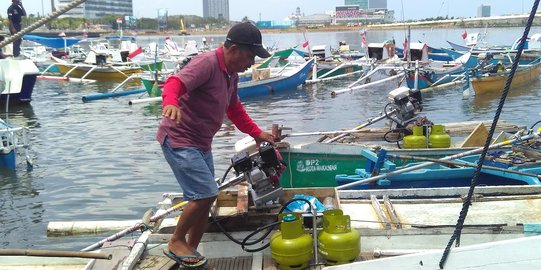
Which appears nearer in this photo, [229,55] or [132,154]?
[229,55]

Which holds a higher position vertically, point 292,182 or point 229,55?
point 229,55

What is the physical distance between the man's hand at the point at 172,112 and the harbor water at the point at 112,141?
424cm

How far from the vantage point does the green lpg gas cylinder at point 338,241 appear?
13.4ft

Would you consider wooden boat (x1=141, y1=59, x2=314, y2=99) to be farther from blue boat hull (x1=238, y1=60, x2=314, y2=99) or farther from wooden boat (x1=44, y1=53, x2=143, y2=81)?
wooden boat (x1=44, y1=53, x2=143, y2=81)

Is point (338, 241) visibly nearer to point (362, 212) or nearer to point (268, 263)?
point (268, 263)

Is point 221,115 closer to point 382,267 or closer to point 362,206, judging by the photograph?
point 382,267

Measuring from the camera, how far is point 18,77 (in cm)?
2208

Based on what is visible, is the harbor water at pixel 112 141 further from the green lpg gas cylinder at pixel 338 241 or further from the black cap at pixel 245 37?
the black cap at pixel 245 37

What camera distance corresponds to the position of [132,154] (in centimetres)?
1366

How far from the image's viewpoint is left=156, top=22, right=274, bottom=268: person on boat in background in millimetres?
4012

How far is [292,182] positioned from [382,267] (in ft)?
18.1

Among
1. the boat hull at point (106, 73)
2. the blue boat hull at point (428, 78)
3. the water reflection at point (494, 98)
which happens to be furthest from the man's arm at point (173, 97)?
the boat hull at point (106, 73)

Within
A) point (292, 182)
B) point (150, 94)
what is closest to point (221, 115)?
point (292, 182)

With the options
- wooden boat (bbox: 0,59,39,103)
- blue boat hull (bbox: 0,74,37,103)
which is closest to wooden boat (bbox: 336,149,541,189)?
wooden boat (bbox: 0,59,39,103)
